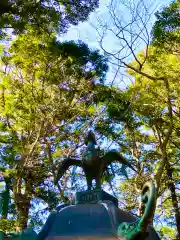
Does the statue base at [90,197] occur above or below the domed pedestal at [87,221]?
above

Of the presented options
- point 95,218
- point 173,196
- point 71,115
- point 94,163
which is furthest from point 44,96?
point 95,218

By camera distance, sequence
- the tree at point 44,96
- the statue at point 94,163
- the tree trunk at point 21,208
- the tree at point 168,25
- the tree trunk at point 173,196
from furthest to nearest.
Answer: the tree trunk at point 173,196 < the tree at point 44,96 < the tree trunk at point 21,208 < the tree at point 168,25 < the statue at point 94,163

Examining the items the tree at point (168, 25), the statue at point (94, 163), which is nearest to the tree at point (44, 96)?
the tree at point (168, 25)

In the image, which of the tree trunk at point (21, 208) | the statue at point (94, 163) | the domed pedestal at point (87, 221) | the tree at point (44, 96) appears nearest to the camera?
the domed pedestal at point (87, 221)

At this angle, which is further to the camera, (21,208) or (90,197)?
(21,208)

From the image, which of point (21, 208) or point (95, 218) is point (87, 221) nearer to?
point (95, 218)

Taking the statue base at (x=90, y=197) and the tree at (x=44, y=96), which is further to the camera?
the tree at (x=44, y=96)

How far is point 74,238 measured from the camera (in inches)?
196

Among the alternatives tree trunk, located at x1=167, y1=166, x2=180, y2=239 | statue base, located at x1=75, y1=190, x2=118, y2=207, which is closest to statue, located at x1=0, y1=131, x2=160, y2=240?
statue base, located at x1=75, y1=190, x2=118, y2=207

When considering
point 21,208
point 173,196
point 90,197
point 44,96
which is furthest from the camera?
point 173,196

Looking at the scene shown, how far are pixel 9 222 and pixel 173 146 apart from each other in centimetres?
731

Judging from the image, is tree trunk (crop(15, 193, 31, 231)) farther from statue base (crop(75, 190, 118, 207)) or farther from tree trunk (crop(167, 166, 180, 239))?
statue base (crop(75, 190, 118, 207))

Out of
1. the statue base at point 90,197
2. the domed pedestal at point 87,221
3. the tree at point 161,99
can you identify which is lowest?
the domed pedestal at point 87,221

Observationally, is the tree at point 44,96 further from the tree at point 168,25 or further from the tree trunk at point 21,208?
the tree at point 168,25
